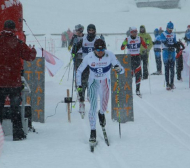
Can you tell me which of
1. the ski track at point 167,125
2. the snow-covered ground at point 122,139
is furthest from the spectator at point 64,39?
the ski track at point 167,125

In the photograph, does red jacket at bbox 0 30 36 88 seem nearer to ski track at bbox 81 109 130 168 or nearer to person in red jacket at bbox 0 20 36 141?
person in red jacket at bbox 0 20 36 141

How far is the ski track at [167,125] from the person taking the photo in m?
8.26

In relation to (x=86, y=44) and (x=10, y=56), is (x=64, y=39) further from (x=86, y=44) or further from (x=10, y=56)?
(x=10, y=56)

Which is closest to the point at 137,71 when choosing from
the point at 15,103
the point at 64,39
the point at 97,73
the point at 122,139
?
the point at 122,139

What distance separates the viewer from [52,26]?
153ft

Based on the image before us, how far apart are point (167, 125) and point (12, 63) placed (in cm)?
377

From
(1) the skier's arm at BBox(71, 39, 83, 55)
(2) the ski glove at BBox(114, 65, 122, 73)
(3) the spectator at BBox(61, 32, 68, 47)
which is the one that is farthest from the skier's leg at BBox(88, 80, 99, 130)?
(3) the spectator at BBox(61, 32, 68, 47)

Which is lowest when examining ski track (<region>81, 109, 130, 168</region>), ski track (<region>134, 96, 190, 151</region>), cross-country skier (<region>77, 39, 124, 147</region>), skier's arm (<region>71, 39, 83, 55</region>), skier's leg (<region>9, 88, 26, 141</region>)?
ski track (<region>81, 109, 130, 168</region>)

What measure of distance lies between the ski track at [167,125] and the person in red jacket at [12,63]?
3.02 m

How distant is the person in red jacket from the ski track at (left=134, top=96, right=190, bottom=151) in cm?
302

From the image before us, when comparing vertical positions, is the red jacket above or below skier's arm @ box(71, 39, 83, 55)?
below

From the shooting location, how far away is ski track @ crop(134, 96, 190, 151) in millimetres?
8263

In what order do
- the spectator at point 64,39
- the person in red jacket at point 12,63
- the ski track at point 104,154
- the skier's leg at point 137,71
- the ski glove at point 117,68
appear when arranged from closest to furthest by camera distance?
1. the ski track at point 104,154
2. the person in red jacket at point 12,63
3. the ski glove at point 117,68
4. the skier's leg at point 137,71
5. the spectator at point 64,39

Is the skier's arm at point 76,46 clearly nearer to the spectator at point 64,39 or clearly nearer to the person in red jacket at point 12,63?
the person in red jacket at point 12,63
